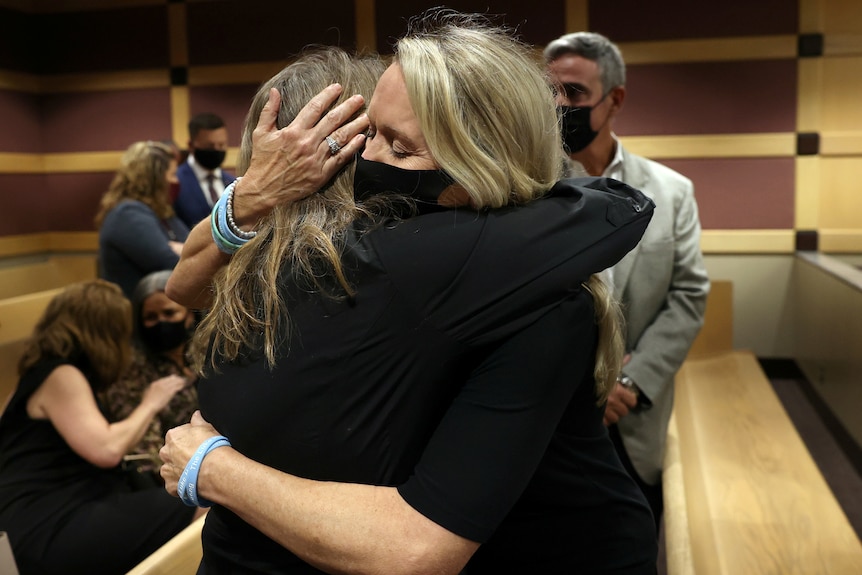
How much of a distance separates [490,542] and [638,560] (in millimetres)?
199

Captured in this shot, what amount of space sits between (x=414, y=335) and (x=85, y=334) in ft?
5.85

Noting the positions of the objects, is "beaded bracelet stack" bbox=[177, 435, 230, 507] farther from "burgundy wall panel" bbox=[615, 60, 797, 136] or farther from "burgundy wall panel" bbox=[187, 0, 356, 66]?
"burgundy wall panel" bbox=[187, 0, 356, 66]

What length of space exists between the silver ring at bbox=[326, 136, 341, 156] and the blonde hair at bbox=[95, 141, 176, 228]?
293 centimetres

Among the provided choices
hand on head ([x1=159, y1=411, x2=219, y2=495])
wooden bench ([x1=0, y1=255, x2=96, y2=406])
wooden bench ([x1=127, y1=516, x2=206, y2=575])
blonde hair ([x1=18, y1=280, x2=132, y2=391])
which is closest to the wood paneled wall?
wooden bench ([x1=0, y1=255, x2=96, y2=406])

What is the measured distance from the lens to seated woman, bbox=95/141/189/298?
11.9ft

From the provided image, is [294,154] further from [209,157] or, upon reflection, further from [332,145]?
[209,157]

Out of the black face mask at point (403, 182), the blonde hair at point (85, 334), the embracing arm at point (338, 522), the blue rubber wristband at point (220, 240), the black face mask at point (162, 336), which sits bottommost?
the black face mask at point (162, 336)

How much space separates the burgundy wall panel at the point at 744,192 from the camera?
5.22m

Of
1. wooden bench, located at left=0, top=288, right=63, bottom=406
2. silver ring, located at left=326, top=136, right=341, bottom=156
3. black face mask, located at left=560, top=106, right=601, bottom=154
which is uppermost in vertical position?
black face mask, located at left=560, top=106, right=601, bottom=154

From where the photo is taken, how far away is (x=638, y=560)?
45.1 inches

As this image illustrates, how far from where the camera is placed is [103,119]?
6074 millimetres

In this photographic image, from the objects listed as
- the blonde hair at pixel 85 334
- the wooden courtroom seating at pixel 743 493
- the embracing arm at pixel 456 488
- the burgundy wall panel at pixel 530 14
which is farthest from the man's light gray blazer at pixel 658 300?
the burgundy wall panel at pixel 530 14

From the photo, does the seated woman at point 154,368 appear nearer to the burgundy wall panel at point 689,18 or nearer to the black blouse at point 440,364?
the black blouse at point 440,364

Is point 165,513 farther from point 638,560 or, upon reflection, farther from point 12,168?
point 12,168
